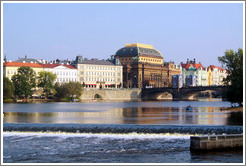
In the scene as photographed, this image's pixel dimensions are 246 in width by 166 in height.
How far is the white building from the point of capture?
551ft

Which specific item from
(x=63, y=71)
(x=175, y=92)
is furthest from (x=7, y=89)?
(x=175, y=92)

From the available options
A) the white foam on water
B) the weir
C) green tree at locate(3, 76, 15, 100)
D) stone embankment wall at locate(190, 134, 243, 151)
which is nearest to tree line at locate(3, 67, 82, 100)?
green tree at locate(3, 76, 15, 100)

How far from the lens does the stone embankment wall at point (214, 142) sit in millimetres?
29625

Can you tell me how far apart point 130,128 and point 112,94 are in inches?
4892

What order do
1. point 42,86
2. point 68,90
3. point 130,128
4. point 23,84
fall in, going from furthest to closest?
1. point 42,86
2. point 68,90
3. point 23,84
4. point 130,128

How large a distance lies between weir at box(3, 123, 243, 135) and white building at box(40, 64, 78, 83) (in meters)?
125

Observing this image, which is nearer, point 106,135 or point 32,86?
point 106,135

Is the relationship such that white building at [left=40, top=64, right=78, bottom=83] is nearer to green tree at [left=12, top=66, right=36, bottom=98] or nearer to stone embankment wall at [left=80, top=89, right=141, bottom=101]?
stone embankment wall at [left=80, top=89, right=141, bottom=101]

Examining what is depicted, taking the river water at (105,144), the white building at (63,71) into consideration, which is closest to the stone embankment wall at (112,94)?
the white building at (63,71)

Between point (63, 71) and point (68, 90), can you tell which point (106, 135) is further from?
point (63, 71)

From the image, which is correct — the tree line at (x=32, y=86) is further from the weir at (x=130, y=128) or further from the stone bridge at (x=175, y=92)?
the weir at (x=130, y=128)

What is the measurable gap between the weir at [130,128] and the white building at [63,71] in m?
125

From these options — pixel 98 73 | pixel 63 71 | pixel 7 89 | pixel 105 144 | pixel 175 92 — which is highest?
pixel 63 71

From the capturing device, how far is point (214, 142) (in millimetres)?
29719
